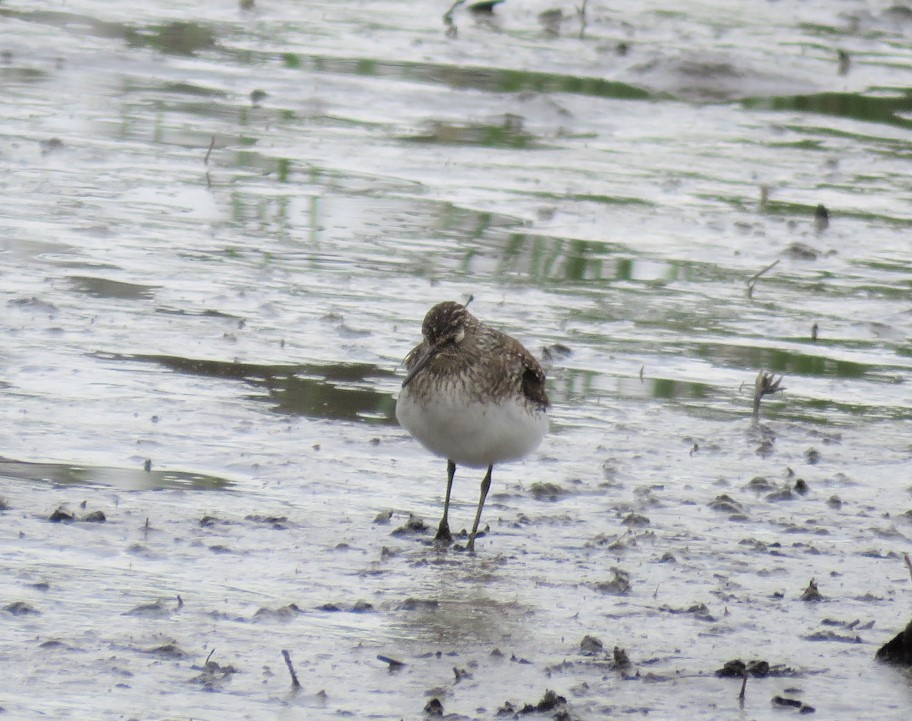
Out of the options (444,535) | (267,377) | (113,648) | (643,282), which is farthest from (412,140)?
(113,648)

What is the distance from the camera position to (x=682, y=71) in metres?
17.0

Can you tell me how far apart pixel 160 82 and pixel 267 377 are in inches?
290

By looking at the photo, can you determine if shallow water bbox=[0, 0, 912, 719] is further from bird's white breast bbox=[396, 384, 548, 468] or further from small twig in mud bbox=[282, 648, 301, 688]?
bird's white breast bbox=[396, 384, 548, 468]

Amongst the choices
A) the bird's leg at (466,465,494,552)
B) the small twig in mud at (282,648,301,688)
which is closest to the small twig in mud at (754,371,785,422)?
the bird's leg at (466,465,494,552)

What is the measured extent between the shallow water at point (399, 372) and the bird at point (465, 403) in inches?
11.0

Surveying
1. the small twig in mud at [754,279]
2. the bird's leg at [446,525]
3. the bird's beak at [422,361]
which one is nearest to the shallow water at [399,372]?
the small twig in mud at [754,279]

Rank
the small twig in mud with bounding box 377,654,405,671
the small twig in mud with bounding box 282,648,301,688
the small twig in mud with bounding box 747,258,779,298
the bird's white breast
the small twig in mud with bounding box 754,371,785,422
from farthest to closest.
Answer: the small twig in mud with bounding box 747,258,779,298, the small twig in mud with bounding box 754,371,785,422, the bird's white breast, the small twig in mud with bounding box 377,654,405,671, the small twig in mud with bounding box 282,648,301,688

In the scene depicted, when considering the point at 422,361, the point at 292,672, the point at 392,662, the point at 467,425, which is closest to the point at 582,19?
the point at 422,361

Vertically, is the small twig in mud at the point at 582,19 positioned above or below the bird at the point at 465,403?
above

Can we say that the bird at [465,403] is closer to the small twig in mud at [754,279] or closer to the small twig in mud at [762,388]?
the small twig in mud at [762,388]

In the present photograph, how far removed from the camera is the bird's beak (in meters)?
7.18

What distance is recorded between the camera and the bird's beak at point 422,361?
7.18m

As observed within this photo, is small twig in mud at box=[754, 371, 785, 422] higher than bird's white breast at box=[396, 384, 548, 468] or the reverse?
the reverse

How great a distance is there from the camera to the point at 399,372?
886cm
